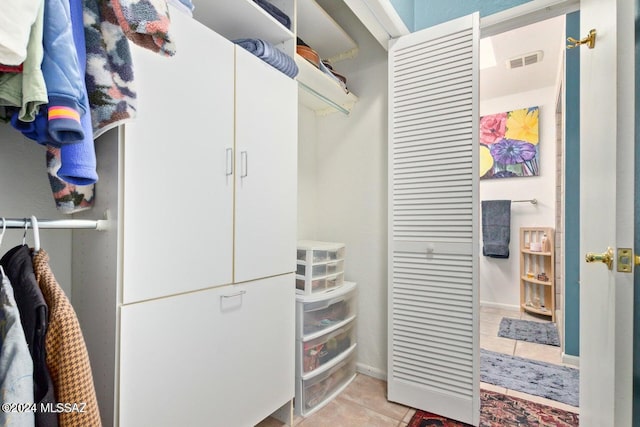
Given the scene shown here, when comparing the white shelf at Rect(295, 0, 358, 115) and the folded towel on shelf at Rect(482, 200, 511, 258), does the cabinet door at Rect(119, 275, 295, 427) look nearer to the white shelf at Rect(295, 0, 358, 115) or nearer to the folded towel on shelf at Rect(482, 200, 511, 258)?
the white shelf at Rect(295, 0, 358, 115)

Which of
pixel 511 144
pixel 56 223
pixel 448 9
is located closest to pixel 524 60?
pixel 511 144

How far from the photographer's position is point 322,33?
6.80 ft

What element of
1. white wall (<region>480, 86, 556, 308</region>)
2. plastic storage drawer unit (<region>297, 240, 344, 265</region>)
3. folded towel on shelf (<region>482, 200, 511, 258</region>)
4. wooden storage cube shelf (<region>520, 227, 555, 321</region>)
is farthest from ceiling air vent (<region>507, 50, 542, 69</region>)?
plastic storage drawer unit (<region>297, 240, 344, 265</region>)

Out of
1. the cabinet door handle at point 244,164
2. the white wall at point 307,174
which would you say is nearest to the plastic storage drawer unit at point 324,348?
the white wall at point 307,174

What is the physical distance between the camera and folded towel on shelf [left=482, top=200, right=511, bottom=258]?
3766 millimetres

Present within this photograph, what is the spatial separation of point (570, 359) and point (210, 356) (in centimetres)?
269

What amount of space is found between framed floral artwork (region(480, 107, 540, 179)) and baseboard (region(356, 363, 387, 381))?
117 inches

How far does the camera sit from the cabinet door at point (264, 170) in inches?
51.6

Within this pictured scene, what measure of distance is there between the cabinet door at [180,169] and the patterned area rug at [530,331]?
9.65 feet

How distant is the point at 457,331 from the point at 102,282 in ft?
5.50

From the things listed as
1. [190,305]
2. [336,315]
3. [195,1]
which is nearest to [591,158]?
[336,315]

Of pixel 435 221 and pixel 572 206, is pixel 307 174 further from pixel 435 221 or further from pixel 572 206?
pixel 572 206

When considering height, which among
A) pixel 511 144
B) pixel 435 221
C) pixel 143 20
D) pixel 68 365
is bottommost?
pixel 68 365

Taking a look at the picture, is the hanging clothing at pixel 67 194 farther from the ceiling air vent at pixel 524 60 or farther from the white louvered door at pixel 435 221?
the ceiling air vent at pixel 524 60
